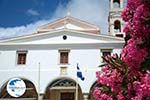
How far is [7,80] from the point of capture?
3130 centimetres

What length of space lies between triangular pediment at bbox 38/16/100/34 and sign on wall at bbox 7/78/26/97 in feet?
20.5

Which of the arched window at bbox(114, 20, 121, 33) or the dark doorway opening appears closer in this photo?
the dark doorway opening

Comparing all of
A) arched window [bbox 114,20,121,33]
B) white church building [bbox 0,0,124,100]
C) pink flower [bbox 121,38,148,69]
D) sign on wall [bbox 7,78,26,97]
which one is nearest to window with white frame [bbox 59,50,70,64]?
white church building [bbox 0,0,124,100]

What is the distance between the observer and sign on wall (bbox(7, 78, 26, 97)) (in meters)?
30.0

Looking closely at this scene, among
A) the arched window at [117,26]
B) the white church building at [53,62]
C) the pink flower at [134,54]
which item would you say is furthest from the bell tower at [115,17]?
the pink flower at [134,54]

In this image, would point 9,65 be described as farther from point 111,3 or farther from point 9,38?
point 111,3

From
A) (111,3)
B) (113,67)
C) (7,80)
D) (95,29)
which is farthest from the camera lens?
(111,3)

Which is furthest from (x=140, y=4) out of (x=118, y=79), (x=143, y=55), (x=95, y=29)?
(x=95, y=29)

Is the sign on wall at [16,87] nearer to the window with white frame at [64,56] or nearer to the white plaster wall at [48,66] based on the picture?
the white plaster wall at [48,66]

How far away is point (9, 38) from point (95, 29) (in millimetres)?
8009

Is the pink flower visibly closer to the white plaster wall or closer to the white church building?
the white church building

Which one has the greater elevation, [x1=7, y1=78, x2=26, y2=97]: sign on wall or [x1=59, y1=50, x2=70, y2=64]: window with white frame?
[x1=59, y1=50, x2=70, y2=64]: window with white frame

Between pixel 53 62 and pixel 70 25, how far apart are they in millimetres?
5581

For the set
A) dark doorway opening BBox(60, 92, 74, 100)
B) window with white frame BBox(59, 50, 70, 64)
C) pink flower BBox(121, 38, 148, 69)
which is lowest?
dark doorway opening BBox(60, 92, 74, 100)
